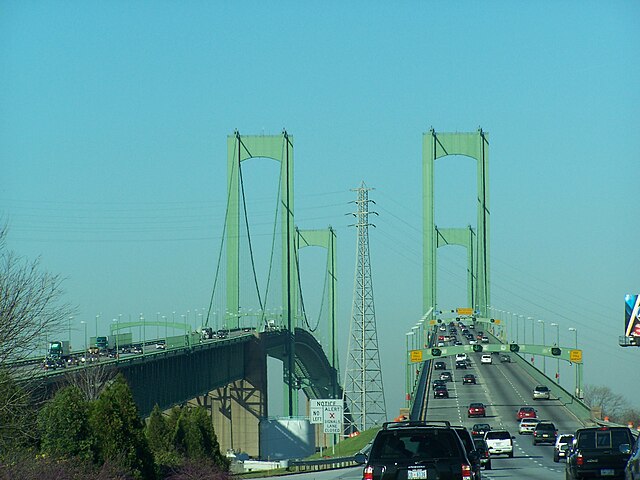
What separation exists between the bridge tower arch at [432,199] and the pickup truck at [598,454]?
9264 cm

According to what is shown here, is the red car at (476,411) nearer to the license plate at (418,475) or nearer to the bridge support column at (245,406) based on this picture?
the bridge support column at (245,406)

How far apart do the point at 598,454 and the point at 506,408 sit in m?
62.3

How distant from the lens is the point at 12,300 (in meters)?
25.8

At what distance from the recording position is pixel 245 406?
9350 centimetres

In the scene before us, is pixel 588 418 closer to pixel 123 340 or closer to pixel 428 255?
pixel 123 340

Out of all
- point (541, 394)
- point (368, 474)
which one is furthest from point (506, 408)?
point (368, 474)

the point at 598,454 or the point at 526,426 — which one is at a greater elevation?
the point at 598,454

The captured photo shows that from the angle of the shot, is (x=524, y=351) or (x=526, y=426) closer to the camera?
(x=526, y=426)

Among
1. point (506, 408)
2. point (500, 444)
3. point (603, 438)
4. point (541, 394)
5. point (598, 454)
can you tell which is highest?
point (603, 438)

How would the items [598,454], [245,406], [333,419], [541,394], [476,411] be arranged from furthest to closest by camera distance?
1. [541,394]
2. [245,406]
3. [476,411]
4. [333,419]
5. [598,454]

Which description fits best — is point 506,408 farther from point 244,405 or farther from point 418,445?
point 418,445

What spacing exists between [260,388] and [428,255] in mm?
34134

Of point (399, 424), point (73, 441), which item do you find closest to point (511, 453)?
point (73, 441)

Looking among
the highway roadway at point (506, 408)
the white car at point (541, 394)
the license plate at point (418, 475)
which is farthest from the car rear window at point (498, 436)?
the white car at point (541, 394)
